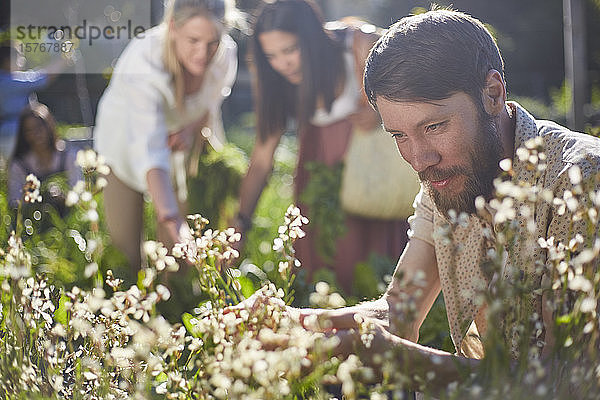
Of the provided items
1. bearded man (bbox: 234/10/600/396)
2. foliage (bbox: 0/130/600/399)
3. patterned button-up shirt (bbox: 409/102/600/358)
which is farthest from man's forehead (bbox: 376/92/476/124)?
foliage (bbox: 0/130/600/399)

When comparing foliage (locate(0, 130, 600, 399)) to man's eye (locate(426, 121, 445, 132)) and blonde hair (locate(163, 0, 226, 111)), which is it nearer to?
man's eye (locate(426, 121, 445, 132))

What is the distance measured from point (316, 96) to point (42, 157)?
234 centimetres

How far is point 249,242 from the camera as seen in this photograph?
15.4 ft

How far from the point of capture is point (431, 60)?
1.64 m

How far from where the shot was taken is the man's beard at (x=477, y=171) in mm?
1712

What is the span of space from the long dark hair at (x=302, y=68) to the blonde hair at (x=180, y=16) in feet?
0.71

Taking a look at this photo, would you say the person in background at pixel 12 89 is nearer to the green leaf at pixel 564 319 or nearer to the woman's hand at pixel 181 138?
the woman's hand at pixel 181 138

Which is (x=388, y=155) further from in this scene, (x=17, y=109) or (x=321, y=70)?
(x=17, y=109)

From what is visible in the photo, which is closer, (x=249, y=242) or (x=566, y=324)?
(x=566, y=324)

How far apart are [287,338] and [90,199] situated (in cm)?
41

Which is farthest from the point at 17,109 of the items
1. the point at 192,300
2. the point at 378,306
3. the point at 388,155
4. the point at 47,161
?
the point at 378,306

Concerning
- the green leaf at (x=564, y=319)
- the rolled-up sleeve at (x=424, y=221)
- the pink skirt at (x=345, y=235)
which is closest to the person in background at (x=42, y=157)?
the pink skirt at (x=345, y=235)

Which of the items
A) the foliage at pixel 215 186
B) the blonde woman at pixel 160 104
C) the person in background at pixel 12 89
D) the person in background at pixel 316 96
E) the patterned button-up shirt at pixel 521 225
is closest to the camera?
the patterned button-up shirt at pixel 521 225

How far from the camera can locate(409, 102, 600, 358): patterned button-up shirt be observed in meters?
1.53
